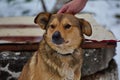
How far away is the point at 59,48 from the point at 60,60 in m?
0.08

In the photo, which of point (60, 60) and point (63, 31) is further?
point (60, 60)

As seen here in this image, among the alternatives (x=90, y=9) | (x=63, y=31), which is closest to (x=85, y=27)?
(x=63, y=31)

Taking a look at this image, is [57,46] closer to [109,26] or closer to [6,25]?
[6,25]

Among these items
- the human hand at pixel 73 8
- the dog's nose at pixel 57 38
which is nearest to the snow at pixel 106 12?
the human hand at pixel 73 8

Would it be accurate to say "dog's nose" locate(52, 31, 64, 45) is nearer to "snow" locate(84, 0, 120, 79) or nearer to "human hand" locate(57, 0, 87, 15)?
"human hand" locate(57, 0, 87, 15)

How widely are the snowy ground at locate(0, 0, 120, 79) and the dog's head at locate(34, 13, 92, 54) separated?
7.81 ft

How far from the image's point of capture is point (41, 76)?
2.36 m

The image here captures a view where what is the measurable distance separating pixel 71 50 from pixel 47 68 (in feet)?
0.55

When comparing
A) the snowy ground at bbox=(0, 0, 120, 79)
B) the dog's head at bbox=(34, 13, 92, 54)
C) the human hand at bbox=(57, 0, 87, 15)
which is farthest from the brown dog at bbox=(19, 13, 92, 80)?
the snowy ground at bbox=(0, 0, 120, 79)

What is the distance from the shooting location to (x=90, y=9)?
498 cm

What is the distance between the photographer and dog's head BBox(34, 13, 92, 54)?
7.16 ft

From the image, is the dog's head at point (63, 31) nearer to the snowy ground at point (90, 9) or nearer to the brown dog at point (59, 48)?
the brown dog at point (59, 48)

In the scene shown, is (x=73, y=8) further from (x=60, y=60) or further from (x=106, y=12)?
(x=106, y=12)

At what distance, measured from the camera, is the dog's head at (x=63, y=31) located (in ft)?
7.16
